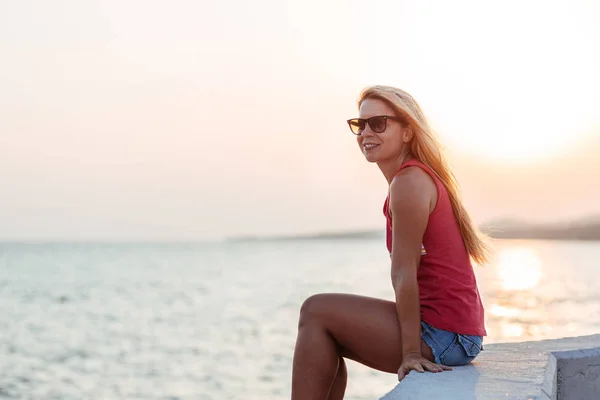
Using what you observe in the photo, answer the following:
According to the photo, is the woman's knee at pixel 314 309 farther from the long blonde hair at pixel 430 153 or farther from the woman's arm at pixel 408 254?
the long blonde hair at pixel 430 153

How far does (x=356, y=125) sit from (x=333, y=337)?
0.96 metres

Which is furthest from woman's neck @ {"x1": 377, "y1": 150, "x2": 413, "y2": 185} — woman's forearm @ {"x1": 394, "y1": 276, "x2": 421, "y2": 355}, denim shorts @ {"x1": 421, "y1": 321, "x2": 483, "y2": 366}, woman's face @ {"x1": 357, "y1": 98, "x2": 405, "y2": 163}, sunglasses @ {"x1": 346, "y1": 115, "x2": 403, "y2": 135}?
denim shorts @ {"x1": 421, "y1": 321, "x2": 483, "y2": 366}

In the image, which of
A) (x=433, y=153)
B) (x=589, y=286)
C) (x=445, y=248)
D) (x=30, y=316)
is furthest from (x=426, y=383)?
(x=589, y=286)

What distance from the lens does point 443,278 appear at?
10.4 ft

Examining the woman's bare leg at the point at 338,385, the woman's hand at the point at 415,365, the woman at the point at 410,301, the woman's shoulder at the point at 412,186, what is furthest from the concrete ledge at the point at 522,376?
the woman's shoulder at the point at 412,186

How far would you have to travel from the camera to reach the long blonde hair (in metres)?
3.29

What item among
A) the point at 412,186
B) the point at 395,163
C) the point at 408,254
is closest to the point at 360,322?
the point at 408,254

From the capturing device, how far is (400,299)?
3078mm

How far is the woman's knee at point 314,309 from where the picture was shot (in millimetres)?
3170

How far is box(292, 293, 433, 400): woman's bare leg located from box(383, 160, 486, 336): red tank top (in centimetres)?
15

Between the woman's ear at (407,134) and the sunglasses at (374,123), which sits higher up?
the sunglasses at (374,123)

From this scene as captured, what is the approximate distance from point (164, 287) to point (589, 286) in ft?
57.6

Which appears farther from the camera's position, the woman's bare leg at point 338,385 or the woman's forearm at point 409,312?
the woman's bare leg at point 338,385

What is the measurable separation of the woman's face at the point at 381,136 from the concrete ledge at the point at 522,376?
0.98m
